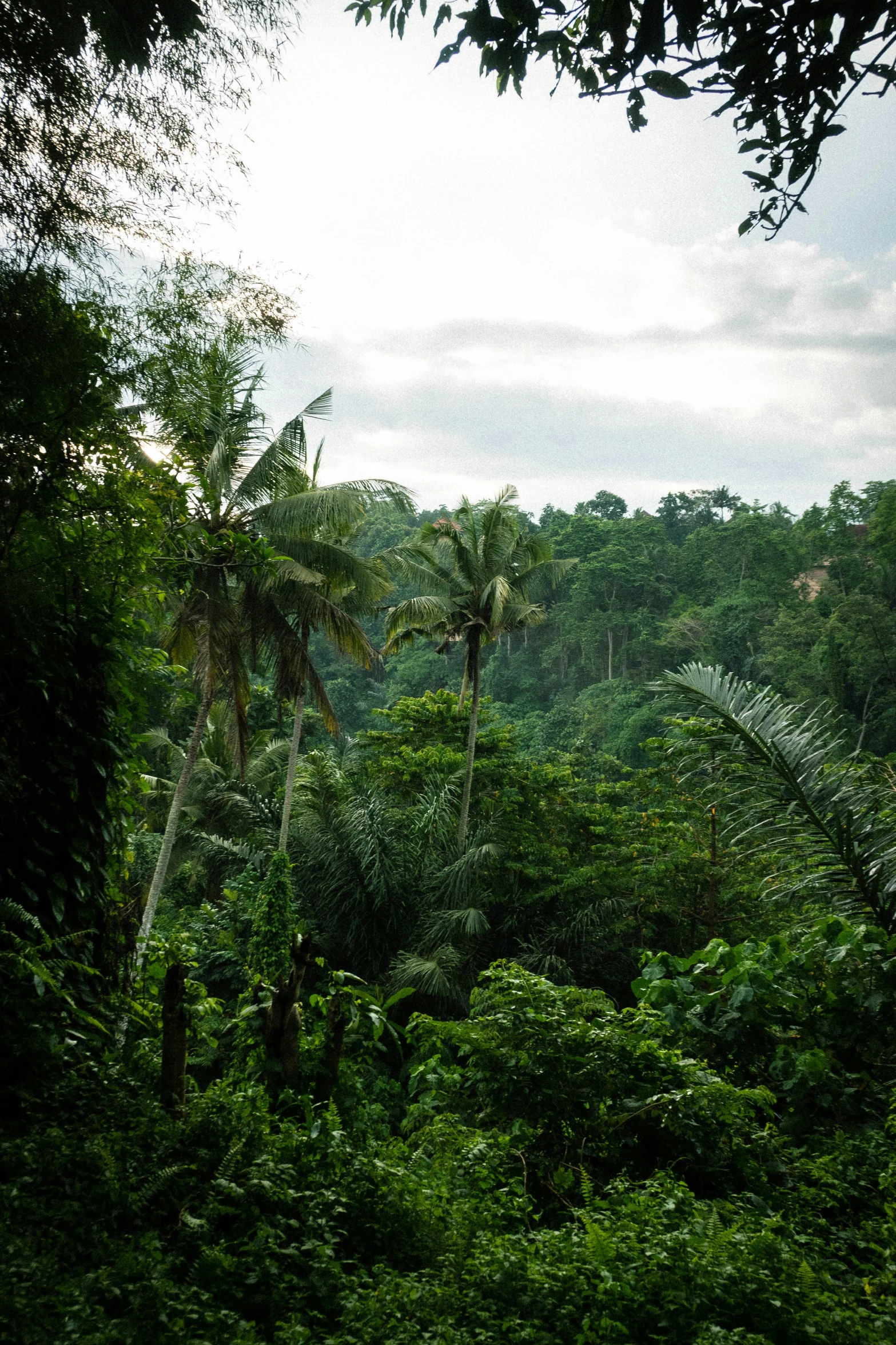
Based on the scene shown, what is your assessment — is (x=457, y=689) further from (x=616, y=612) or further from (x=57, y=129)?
(x=57, y=129)

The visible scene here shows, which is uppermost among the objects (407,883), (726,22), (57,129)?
(57,129)

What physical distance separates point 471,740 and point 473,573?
340 cm

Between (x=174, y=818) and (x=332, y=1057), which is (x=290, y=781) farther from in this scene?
(x=332, y=1057)

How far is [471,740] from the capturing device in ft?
54.3

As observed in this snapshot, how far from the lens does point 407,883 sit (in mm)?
13047

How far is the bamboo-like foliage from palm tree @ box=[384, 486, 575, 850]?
1160 cm

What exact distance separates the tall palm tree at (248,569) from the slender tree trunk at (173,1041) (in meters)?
6.78

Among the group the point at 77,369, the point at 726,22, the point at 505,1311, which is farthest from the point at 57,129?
the point at 505,1311

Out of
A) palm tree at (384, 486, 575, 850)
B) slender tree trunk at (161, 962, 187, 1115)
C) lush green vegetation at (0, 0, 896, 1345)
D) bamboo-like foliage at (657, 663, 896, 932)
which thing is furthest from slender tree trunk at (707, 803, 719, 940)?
slender tree trunk at (161, 962, 187, 1115)

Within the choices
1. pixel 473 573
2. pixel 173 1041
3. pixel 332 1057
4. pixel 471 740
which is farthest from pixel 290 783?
pixel 173 1041

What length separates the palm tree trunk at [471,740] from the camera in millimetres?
15094

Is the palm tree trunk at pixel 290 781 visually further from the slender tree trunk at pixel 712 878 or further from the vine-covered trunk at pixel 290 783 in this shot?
the slender tree trunk at pixel 712 878

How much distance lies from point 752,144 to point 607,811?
13251mm

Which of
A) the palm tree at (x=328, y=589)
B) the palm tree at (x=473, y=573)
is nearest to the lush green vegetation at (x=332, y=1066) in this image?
the palm tree at (x=328, y=589)
